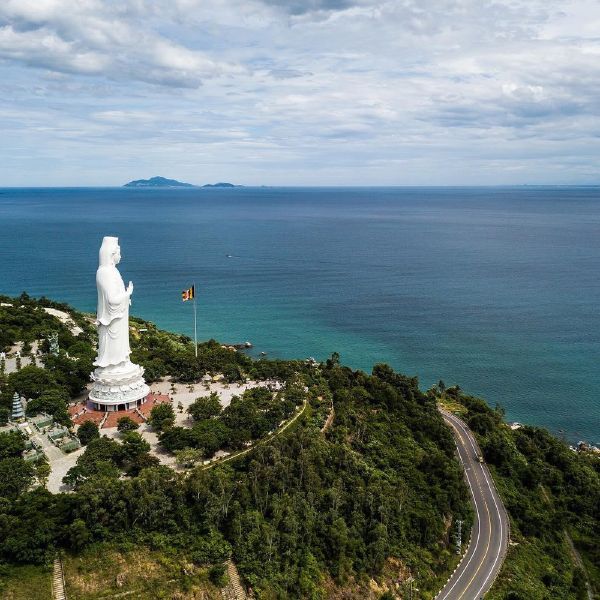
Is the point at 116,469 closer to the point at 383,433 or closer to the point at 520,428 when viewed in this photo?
the point at 383,433

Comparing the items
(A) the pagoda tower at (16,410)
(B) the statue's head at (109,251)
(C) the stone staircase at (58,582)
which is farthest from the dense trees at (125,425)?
(C) the stone staircase at (58,582)

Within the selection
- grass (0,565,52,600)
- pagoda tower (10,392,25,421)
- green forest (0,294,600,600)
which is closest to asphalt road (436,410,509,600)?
green forest (0,294,600,600)

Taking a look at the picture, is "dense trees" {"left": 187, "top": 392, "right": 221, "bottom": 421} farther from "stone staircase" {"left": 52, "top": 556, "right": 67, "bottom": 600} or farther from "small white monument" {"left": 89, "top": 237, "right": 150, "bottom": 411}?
"stone staircase" {"left": 52, "top": 556, "right": 67, "bottom": 600}

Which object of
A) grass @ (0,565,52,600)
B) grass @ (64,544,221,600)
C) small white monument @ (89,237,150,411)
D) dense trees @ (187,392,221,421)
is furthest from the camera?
small white monument @ (89,237,150,411)

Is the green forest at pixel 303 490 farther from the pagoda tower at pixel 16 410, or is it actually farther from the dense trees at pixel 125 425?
the pagoda tower at pixel 16 410

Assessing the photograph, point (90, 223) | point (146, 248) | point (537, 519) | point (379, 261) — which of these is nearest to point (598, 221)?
point (379, 261)

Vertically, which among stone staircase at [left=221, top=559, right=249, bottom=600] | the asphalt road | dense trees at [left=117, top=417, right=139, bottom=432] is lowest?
the asphalt road

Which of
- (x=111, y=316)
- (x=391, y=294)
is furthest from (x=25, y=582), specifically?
(x=391, y=294)
